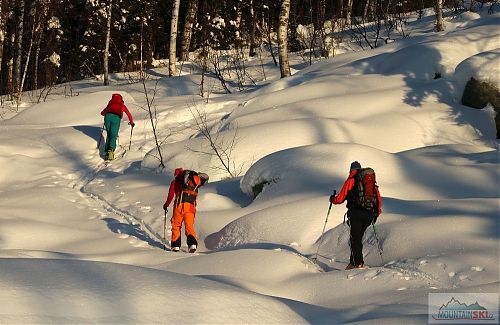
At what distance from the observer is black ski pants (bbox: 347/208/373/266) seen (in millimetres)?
6484

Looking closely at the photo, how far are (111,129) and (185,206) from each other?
18.0 ft

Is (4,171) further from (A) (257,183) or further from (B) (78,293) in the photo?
(B) (78,293)

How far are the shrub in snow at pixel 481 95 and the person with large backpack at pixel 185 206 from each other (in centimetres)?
615

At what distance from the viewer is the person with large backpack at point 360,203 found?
649cm

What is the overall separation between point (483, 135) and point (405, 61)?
315cm

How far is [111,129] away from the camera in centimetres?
1288

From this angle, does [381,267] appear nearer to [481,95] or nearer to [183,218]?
[183,218]

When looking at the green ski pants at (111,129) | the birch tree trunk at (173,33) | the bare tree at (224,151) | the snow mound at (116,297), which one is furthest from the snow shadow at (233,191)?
the birch tree trunk at (173,33)

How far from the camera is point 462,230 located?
20.4 ft

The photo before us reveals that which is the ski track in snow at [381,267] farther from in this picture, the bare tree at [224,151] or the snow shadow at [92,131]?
the snow shadow at [92,131]

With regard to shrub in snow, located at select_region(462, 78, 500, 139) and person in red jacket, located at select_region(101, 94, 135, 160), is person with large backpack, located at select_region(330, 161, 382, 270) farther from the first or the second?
person in red jacket, located at select_region(101, 94, 135, 160)

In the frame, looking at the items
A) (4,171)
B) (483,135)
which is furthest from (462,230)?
(4,171)

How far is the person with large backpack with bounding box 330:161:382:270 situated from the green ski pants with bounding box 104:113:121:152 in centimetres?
733

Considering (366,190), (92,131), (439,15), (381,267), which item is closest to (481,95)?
(366,190)
